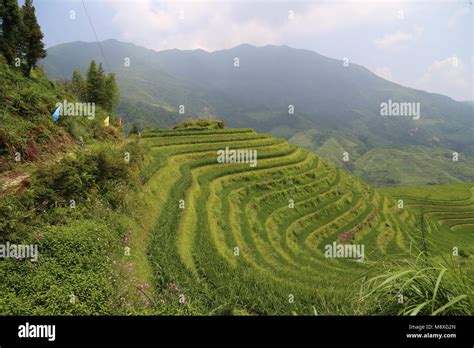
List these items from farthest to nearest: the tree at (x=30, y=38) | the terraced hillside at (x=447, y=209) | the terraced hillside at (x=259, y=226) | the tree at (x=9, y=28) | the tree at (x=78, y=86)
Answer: the tree at (x=78, y=86) < the terraced hillside at (x=447, y=209) < the tree at (x=30, y=38) < the tree at (x=9, y=28) < the terraced hillside at (x=259, y=226)

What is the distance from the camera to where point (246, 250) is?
1670cm

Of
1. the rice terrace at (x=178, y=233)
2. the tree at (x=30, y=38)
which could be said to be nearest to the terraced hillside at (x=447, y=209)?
the rice terrace at (x=178, y=233)

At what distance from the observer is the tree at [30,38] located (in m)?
33.0

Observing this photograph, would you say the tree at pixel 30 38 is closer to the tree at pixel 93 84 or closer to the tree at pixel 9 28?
the tree at pixel 9 28

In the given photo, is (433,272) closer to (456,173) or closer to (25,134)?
(25,134)

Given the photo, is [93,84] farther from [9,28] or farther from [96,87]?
[9,28]

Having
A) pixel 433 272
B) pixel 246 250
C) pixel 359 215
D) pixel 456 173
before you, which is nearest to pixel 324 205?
pixel 359 215

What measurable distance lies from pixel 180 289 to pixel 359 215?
28.1 meters

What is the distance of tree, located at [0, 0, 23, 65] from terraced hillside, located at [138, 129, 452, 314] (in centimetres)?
1502

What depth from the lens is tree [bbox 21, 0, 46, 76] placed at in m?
33.0

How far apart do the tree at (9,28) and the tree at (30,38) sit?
874mm

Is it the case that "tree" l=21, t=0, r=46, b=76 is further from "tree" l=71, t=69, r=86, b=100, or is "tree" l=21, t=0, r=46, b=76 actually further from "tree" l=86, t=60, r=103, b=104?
"tree" l=71, t=69, r=86, b=100

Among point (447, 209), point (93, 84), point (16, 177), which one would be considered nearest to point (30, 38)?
point (93, 84)

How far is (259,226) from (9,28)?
3241 cm
